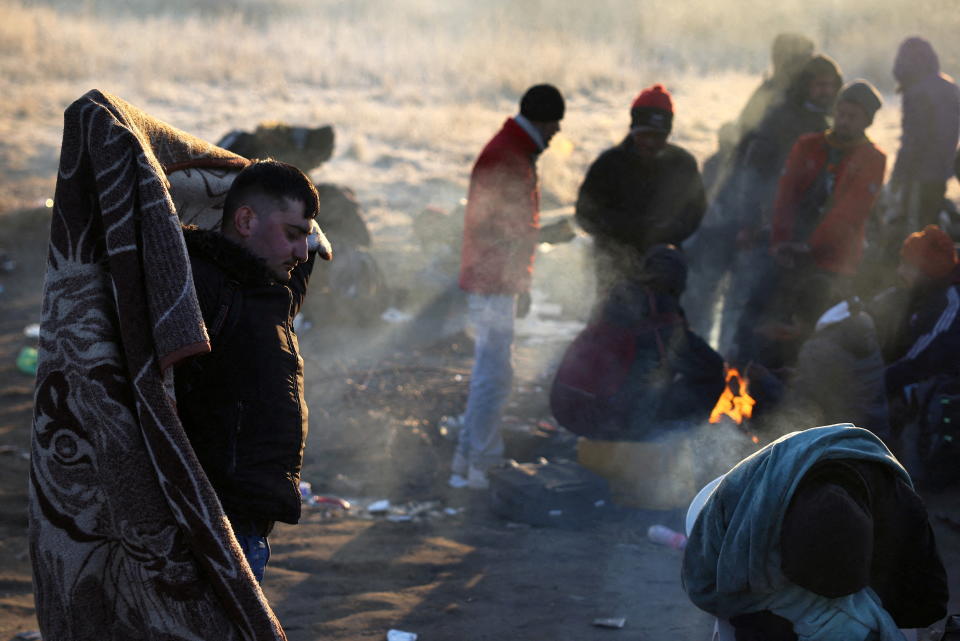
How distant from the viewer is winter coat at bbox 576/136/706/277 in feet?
23.0

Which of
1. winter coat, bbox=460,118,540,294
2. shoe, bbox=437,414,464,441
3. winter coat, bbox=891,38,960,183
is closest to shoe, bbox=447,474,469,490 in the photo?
shoe, bbox=437,414,464,441

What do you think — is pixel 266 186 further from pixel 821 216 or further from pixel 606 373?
pixel 821 216

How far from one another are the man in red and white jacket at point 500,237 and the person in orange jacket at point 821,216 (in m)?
1.90

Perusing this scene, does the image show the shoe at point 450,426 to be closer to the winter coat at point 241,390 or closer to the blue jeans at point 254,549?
the blue jeans at point 254,549

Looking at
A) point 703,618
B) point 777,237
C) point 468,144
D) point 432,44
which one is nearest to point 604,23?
point 432,44

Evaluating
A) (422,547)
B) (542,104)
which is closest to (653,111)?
(542,104)

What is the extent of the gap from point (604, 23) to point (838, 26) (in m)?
10.0

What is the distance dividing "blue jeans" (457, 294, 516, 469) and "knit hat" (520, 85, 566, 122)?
1161 millimetres

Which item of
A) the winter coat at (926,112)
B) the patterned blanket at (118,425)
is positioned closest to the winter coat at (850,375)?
the winter coat at (926,112)

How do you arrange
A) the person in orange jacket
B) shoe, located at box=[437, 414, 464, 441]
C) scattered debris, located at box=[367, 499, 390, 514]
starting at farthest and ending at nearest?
shoe, located at box=[437, 414, 464, 441] < the person in orange jacket < scattered debris, located at box=[367, 499, 390, 514]

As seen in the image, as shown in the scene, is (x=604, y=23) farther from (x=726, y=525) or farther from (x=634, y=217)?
(x=726, y=525)

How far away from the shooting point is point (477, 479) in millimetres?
6945

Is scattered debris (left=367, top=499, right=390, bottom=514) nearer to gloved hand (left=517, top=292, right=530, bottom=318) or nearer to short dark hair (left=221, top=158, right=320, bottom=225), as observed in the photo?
gloved hand (left=517, top=292, right=530, bottom=318)

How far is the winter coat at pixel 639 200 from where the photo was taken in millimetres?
7012
